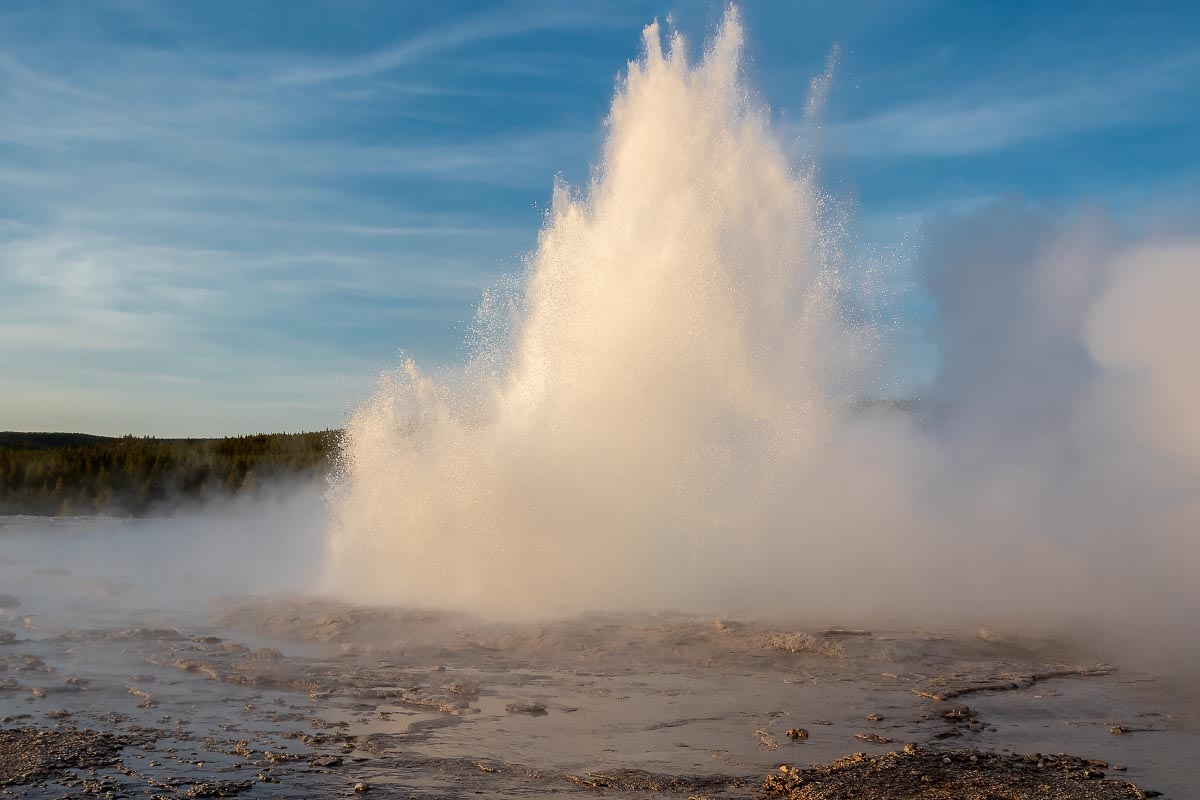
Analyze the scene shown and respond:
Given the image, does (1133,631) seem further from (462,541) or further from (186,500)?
(186,500)

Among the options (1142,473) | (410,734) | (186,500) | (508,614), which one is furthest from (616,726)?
(186,500)

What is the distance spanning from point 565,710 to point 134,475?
186ft

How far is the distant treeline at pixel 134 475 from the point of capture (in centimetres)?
5538

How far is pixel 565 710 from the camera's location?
357 inches

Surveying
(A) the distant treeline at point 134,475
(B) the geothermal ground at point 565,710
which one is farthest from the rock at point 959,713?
(A) the distant treeline at point 134,475

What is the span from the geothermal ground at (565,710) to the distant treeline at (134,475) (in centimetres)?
4368

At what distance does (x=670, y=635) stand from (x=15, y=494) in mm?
55604

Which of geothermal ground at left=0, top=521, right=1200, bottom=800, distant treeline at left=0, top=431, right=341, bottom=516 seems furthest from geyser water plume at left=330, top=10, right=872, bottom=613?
distant treeline at left=0, top=431, right=341, bottom=516

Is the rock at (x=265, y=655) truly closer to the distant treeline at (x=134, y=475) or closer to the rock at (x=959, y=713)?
the rock at (x=959, y=713)

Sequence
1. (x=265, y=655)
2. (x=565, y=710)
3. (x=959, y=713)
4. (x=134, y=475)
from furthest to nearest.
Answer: (x=134, y=475) < (x=265, y=655) < (x=565, y=710) < (x=959, y=713)

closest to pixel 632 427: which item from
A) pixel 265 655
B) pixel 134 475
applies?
pixel 265 655

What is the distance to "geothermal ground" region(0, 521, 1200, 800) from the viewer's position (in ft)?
22.3

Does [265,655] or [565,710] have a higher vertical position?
[565,710]

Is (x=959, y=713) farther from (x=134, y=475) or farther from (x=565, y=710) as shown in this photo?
(x=134, y=475)
